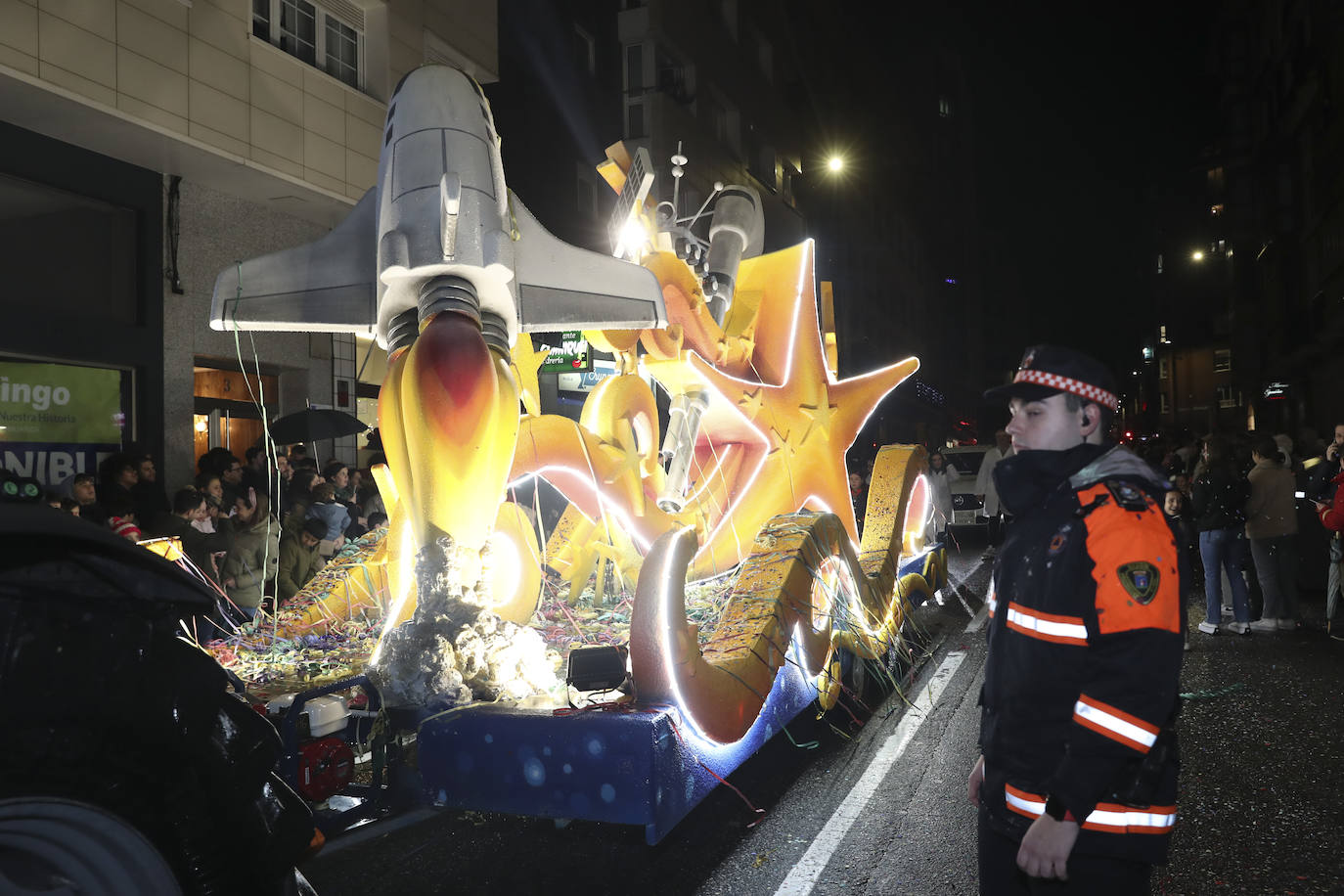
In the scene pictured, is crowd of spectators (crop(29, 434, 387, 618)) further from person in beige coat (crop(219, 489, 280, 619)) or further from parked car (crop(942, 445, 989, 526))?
parked car (crop(942, 445, 989, 526))

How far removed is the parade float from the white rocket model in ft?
Answer: 0.04

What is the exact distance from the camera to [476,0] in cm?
1611

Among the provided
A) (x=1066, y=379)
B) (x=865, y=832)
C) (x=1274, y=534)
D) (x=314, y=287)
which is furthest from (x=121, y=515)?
(x=1274, y=534)

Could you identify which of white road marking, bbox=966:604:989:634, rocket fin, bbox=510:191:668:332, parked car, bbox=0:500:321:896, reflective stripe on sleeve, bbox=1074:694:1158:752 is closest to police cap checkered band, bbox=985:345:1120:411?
reflective stripe on sleeve, bbox=1074:694:1158:752

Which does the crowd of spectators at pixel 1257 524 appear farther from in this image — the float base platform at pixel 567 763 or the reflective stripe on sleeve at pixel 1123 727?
the reflective stripe on sleeve at pixel 1123 727

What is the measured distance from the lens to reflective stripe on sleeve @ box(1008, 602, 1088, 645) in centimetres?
234

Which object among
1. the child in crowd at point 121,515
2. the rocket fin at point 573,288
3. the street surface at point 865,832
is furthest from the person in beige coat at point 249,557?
the street surface at point 865,832

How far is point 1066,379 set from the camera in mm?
2584

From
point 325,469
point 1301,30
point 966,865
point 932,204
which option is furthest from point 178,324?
point 932,204

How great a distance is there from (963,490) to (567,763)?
1682 cm

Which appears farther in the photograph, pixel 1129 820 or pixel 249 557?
pixel 249 557

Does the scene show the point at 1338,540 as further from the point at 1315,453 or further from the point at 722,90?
the point at 722,90

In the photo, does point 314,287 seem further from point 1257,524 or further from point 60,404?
point 1257,524

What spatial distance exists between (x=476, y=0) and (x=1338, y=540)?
14.1 metres
